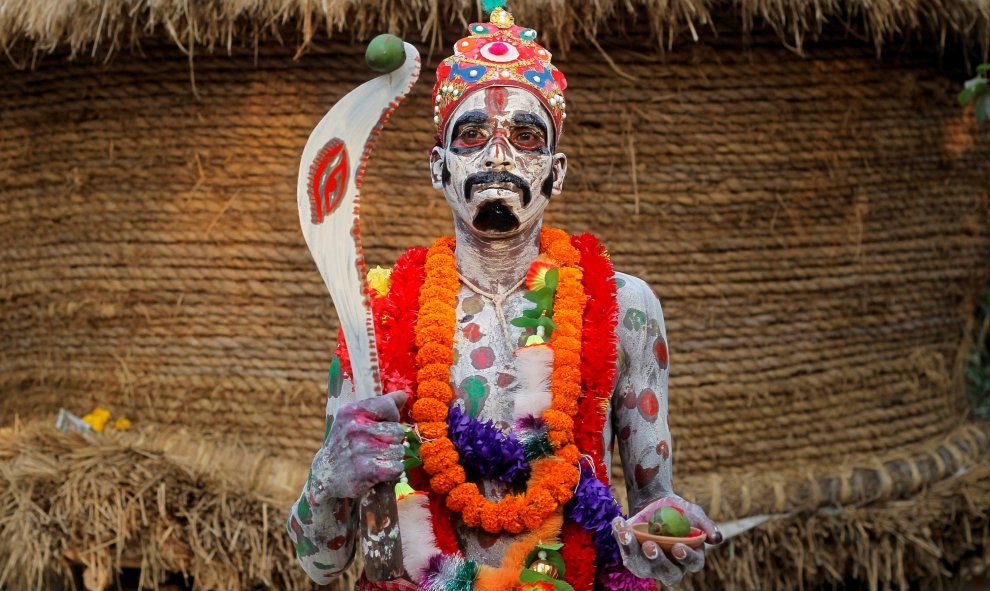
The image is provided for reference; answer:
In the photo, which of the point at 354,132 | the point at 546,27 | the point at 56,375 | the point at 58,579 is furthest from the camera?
the point at 56,375

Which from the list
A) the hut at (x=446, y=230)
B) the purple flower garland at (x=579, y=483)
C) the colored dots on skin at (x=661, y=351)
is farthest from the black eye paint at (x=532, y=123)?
the hut at (x=446, y=230)

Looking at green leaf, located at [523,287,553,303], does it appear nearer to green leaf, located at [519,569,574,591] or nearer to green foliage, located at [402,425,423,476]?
green foliage, located at [402,425,423,476]

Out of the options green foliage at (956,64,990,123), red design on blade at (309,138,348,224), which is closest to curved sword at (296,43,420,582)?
red design on blade at (309,138,348,224)

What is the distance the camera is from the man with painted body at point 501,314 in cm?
279

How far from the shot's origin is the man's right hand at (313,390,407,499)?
2.48m

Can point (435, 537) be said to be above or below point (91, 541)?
above

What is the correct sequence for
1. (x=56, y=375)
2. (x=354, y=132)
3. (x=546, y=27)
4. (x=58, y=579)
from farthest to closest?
(x=56, y=375), (x=58, y=579), (x=546, y=27), (x=354, y=132)

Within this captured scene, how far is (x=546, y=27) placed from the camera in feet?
15.3

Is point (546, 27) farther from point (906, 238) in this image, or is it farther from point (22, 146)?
point (22, 146)

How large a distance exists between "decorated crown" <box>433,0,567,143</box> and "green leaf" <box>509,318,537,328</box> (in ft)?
1.45

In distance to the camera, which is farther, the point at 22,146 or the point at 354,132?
the point at 22,146

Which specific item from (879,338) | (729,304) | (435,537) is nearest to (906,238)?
(879,338)

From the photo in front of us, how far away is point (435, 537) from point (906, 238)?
3392mm

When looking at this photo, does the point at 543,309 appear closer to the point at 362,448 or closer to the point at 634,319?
the point at 634,319
